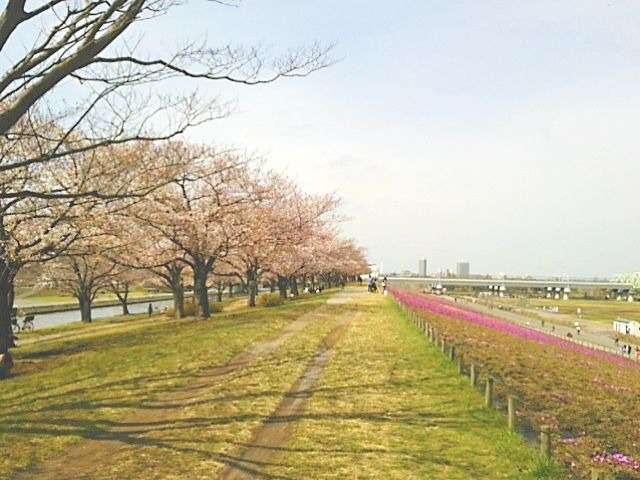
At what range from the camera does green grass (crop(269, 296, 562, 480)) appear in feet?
26.6

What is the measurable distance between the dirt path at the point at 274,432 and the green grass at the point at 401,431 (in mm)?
210

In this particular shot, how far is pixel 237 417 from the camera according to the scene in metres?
10.4

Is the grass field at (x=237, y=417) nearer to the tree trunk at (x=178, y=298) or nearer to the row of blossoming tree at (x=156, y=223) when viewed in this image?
the row of blossoming tree at (x=156, y=223)

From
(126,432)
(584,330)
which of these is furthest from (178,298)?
(584,330)

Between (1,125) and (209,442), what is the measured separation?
545 cm

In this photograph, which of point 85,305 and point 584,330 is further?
point 584,330

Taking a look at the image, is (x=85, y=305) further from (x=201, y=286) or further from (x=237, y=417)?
(x=237, y=417)

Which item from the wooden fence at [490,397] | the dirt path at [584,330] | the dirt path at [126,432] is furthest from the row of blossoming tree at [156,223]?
the dirt path at [584,330]

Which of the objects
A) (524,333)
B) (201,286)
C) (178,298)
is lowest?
(524,333)

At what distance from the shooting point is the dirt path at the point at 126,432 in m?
7.80

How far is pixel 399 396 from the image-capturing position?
41.4 feet

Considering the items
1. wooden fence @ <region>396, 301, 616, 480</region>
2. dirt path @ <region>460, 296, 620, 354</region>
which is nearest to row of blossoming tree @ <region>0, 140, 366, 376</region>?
wooden fence @ <region>396, 301, 616, 480</region>

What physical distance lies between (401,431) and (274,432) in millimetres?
2223

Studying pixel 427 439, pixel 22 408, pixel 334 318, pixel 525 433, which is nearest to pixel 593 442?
pixel 525 433
